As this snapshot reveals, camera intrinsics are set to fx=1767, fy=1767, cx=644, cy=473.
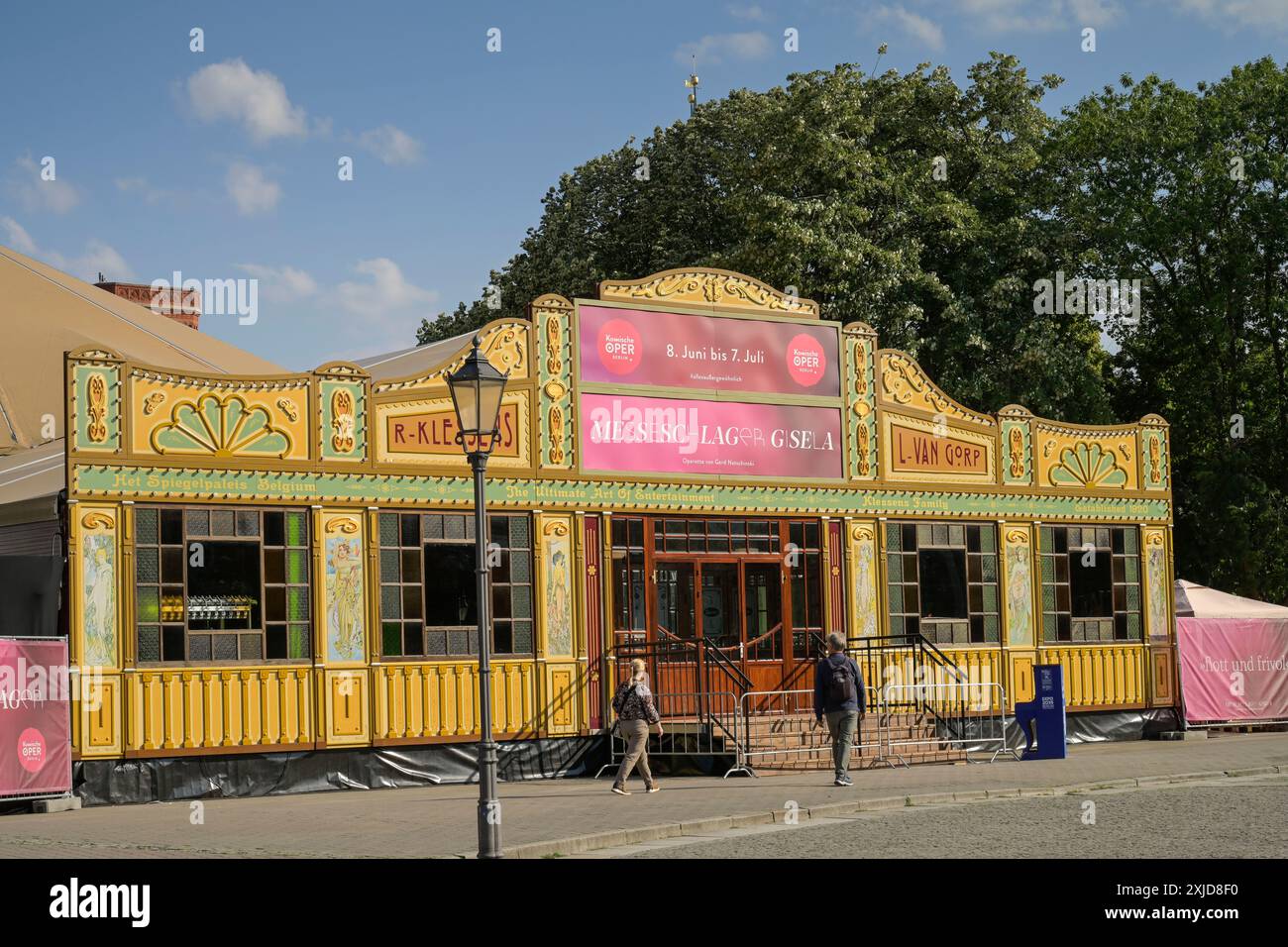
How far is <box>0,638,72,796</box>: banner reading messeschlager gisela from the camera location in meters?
18.8

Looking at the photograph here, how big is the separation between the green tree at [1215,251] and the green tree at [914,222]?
1.38 metres

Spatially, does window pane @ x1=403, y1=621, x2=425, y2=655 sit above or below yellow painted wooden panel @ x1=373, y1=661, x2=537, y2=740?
above

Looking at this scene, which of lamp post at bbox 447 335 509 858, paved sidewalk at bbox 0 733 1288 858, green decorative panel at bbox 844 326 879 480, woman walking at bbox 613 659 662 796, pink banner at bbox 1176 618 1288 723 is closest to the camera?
lamp post at bbox 447 335 509 858

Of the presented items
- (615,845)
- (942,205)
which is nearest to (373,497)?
(615,845)

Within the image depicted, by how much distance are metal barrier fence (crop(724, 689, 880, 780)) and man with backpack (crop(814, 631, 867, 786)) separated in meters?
1.95

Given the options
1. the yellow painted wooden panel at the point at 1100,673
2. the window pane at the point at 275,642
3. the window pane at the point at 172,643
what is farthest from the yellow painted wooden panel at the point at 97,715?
the yellow painted wooden panel at the point at 1100,673

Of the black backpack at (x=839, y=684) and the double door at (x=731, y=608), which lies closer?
the black backpack at (x=839, y=684)

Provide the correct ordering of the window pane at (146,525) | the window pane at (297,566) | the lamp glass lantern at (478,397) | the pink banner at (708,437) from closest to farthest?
the lamp glass lantern at (478,397) < the window pane at (146,525) < the window pane at (297,566) < the pink banner at (708,437)

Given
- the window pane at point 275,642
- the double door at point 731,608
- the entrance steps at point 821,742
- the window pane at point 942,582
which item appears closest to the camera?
the window pane at point 275,642

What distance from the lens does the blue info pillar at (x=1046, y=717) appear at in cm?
2389

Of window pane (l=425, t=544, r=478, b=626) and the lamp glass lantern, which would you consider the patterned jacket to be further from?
the lamp glass lantern

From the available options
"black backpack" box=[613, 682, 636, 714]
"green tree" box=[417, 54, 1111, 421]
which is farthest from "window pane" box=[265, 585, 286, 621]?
"green tree" box=[417, 54, 1111, 421]
